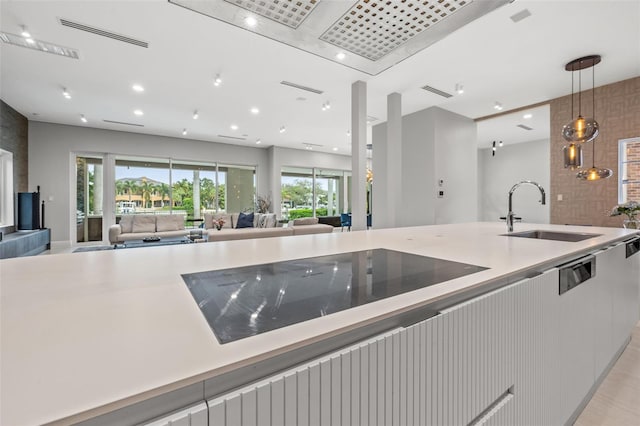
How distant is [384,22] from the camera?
0.97 meters

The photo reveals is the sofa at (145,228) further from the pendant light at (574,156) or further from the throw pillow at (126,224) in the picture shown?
the pendant light at (574,156)

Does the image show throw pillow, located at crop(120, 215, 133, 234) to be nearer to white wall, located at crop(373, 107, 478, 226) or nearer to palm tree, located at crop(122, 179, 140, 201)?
palm tree, located at crop(122, 179, 140, 201)

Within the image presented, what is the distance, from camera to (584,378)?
150 cm

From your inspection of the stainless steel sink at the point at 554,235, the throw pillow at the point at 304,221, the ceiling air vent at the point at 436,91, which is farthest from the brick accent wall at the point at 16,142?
the stainless steel sink at the point at 554,235

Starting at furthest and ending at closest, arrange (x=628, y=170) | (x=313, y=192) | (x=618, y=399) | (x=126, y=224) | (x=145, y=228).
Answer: (x=313, y=192)
(x=145, y=228)
(x=126, y=224)
(x=628, y=170)
(x=618, y=399)

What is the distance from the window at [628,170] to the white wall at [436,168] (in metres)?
2.25

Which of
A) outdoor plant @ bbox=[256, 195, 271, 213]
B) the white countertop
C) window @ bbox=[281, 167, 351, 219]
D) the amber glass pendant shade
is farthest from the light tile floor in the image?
window @ bbox=[281, 167, 351, 219]

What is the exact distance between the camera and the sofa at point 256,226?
5723 millimetres

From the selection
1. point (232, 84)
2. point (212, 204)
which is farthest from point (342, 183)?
point (232, 84)

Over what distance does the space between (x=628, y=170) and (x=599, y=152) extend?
44 centimetres

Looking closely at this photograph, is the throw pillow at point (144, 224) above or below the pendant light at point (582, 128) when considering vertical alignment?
below

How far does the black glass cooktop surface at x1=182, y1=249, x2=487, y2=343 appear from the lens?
2.06ft

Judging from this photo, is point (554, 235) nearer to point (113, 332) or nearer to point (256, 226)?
point (113, 332)

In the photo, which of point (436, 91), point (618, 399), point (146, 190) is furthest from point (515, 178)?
point (146, 190)
